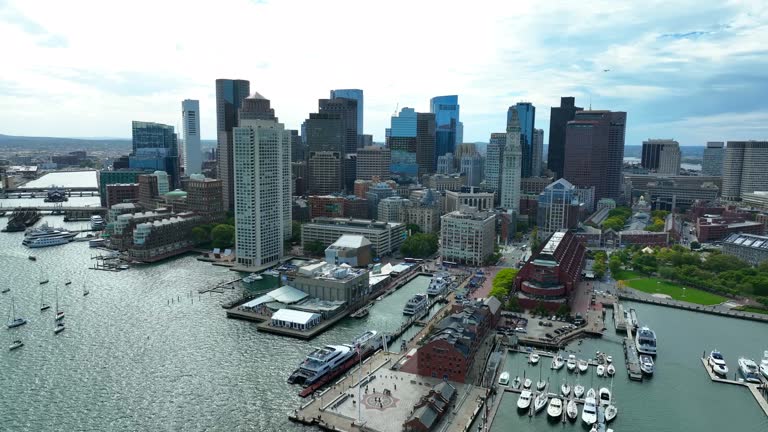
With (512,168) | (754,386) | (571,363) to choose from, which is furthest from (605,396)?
(512,168)

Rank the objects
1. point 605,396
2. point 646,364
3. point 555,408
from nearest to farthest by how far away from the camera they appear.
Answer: point 555,408 → point 605,396 → point 646,364

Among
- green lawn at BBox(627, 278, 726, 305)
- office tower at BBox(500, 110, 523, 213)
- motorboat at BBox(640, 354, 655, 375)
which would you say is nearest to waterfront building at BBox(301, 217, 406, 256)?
office tower at BBox(500, 110, 523, 213)

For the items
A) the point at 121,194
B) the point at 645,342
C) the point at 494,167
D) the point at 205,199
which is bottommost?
the point at 645,342

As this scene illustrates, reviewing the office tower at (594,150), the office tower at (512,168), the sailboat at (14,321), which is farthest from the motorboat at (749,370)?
the office tower at (594,150)

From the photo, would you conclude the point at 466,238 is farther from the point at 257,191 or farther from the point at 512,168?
the point at 512,168

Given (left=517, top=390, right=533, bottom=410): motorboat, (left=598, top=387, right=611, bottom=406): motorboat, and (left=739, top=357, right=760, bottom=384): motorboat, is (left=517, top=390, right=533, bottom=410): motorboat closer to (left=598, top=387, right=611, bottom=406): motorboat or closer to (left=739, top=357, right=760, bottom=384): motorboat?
(left=598, top=387, right=611, bottom=406): motorboat

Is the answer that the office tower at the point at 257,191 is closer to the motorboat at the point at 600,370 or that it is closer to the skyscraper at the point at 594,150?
the motorboat at the point at 600,370

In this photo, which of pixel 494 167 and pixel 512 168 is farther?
pixel 494 167
